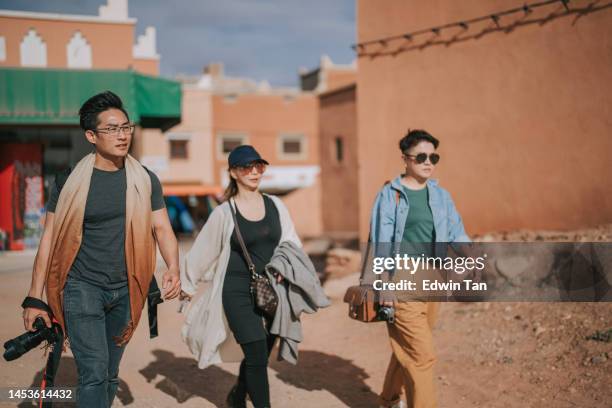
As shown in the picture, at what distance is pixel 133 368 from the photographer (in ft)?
20.1

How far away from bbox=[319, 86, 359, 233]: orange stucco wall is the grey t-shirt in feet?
79.9

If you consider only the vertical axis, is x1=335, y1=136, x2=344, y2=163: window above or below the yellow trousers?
above

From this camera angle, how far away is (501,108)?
33.6 feet

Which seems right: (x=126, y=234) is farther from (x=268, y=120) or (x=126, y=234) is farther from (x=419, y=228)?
(x=268, y=120)

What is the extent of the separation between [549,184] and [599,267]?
3116mm

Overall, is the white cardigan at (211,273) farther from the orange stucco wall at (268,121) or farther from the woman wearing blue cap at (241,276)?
the orange stucco wall at (268,121)

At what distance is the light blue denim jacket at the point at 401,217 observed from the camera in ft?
14.3

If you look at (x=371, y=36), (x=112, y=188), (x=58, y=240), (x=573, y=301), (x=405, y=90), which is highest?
(x=371, y=36)

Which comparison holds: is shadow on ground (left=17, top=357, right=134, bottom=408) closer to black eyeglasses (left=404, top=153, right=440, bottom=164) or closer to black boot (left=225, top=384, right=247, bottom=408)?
black boot (left=225, top=384, right=247, bottom=408)

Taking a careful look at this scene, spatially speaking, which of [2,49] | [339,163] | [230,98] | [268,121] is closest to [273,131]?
[268,121]

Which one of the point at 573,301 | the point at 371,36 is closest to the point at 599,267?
the point at 573,301

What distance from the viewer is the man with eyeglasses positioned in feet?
11.2

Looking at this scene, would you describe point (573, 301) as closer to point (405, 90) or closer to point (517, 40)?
point (517, 40)

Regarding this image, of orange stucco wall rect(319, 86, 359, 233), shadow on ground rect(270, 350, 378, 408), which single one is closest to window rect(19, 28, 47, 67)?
shadow on ground rect(270, 350, 378, 408)
